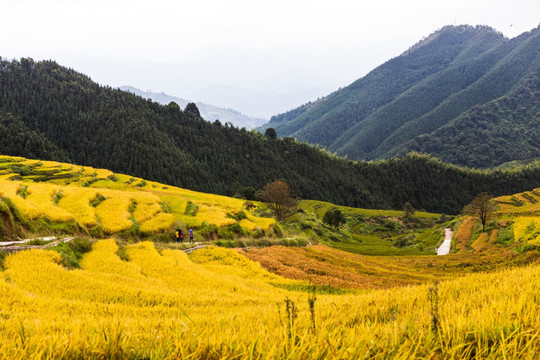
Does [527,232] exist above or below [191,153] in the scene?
below

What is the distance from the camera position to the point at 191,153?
6152 inches

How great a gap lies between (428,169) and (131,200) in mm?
185035

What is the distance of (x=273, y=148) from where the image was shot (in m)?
178

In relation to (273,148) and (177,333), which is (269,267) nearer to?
(177,333)

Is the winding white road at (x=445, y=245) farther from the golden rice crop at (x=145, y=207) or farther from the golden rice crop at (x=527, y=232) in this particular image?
the golden rice crop at (x=145, y=207)

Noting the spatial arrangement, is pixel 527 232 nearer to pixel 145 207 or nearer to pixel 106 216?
pixel 145 207

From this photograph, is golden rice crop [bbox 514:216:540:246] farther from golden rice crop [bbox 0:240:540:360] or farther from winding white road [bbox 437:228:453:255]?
golden rice crop [bbox 0:240:540:360]

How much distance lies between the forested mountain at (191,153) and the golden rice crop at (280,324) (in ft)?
402

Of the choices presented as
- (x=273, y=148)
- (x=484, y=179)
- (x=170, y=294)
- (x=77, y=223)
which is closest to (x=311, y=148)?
(x=273, y=148)

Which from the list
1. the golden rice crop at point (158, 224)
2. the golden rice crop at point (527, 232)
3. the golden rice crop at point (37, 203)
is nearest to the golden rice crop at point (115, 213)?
the golden rice crop at point (158, 224)

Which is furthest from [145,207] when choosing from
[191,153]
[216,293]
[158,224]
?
[191,153]

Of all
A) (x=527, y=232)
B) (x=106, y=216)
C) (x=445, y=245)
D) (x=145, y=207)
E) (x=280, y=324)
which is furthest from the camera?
(x=445, y=245)

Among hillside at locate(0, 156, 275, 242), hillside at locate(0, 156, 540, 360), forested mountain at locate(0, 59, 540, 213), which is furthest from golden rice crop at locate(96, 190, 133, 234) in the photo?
forested mountain at locate(0, 59, 540, 213)

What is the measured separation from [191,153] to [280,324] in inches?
6233
